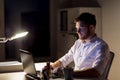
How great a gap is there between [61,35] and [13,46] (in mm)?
1048

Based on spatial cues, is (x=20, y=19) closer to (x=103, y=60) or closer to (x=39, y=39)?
(x=39, y=39)

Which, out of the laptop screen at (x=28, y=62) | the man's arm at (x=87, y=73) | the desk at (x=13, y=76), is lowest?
the desk at (x=13, y=76)

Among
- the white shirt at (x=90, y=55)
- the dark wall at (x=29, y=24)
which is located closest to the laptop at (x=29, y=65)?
the white shirt at (x=90, y=55)

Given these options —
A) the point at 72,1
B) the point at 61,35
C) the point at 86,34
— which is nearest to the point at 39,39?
the point at 61,35

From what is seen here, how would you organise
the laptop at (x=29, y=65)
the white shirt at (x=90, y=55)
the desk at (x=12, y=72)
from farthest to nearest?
the desk at (x=12, y=72) → the white shirt at (x=90, y=55) → the laptop at (x=29, y=65)

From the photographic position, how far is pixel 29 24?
577 centimetres

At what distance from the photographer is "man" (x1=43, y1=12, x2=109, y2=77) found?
249 centimetres

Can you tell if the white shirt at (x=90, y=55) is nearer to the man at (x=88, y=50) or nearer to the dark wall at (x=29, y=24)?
the man at (x=88, y=50)

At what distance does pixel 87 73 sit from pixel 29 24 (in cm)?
347

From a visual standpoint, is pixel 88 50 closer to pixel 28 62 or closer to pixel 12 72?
pixel 28 62

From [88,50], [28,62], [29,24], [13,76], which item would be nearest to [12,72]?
[13,76]

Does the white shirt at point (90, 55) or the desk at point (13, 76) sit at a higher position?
the white shirt at point (90, 55)

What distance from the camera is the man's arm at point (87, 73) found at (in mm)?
2471

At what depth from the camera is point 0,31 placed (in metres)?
5.36
